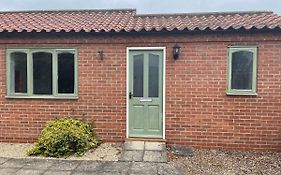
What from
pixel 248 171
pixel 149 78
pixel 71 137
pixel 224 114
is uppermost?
pixel 149 78

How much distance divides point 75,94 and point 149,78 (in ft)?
6.89

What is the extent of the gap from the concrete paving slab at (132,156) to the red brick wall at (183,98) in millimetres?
933

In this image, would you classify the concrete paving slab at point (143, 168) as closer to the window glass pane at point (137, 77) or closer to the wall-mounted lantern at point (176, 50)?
the window glass pane at point (137, 77)

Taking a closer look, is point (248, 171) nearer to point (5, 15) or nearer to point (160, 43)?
point (160, 43)

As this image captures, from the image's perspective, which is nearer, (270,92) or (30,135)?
(270,92)

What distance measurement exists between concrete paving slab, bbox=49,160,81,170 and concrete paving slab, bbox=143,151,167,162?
5.16 ft

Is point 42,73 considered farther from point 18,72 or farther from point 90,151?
point 90,151

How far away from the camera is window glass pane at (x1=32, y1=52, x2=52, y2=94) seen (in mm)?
7396

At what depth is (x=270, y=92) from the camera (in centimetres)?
684

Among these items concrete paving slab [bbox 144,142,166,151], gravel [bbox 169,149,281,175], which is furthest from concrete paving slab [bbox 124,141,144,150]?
gravel [bbox 169,149,281,175]

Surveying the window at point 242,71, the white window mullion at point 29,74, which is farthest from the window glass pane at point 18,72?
the window at point 242,71

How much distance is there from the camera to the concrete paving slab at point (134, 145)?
22.2 feet

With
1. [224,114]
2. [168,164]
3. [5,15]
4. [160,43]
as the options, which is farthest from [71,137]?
[5,15]

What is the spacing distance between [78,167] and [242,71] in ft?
15.3
